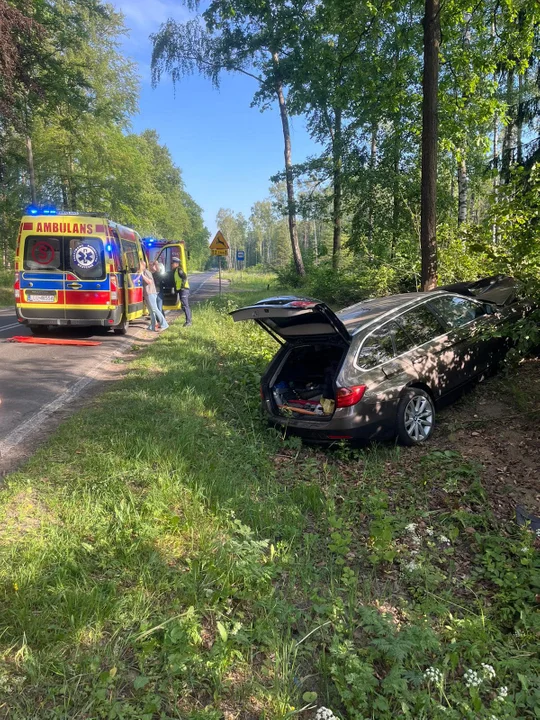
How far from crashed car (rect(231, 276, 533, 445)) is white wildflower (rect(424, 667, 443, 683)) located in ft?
8.40

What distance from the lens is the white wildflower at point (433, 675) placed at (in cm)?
216

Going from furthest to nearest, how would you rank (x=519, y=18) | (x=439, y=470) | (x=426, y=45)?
1. (x=519, y=18)
2. (x=426, y=45)
3. (x=439, y=470)

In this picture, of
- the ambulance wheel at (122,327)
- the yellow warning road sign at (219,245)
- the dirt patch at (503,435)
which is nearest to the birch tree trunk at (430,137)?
the dirt patch at (503,435)

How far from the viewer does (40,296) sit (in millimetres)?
10172

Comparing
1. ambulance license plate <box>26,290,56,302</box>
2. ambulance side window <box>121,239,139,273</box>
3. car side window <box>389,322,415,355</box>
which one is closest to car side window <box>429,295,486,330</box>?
car side window <box>389,322,415,355</box>

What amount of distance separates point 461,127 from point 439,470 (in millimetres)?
8175

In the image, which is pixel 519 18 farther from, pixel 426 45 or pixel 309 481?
pixel 309 481

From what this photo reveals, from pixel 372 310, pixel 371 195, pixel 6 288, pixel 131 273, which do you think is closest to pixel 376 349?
pixel 372 310

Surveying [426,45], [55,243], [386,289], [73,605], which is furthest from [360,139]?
[73,605]

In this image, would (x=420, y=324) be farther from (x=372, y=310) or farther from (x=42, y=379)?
(x=42, y=379)

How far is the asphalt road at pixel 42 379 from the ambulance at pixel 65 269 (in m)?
0.82

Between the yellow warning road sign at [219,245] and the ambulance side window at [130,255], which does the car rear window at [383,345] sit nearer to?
the ambulance side window at [130,255]

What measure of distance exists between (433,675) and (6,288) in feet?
88.0

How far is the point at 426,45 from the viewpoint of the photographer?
7.68 meters
